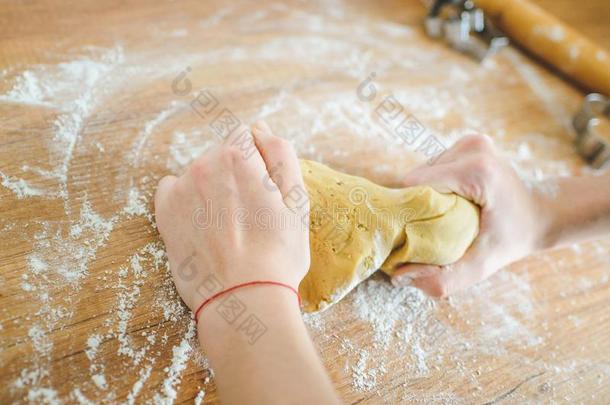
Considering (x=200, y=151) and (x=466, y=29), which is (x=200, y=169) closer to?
(x=200, y=151)

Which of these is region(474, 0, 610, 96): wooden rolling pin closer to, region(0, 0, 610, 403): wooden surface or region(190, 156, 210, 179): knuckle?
region(0, 0, 610, 403): wooden surface

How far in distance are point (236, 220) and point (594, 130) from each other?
4.12 ft

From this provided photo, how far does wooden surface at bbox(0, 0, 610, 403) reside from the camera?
0.75m

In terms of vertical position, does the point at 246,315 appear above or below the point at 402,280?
above

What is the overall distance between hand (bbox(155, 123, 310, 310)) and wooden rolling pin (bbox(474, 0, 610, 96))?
1128 millimetres

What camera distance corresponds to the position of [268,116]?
114 cm

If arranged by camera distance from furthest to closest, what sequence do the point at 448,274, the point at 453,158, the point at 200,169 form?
the point at 453,158 < the point at 448,274 < the point at 200,169

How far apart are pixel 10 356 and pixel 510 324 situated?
37.2 inches

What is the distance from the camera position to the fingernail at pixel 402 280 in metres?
0.91

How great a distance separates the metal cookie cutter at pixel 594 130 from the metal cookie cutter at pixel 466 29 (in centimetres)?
35

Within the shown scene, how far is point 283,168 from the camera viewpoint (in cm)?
82

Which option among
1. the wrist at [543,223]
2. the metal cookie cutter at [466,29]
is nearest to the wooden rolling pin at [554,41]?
the metal cookie cutter at [466,29]

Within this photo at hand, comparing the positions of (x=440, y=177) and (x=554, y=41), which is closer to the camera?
(x=440, y=177)

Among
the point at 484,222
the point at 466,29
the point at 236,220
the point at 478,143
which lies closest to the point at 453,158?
the point at 478,143
